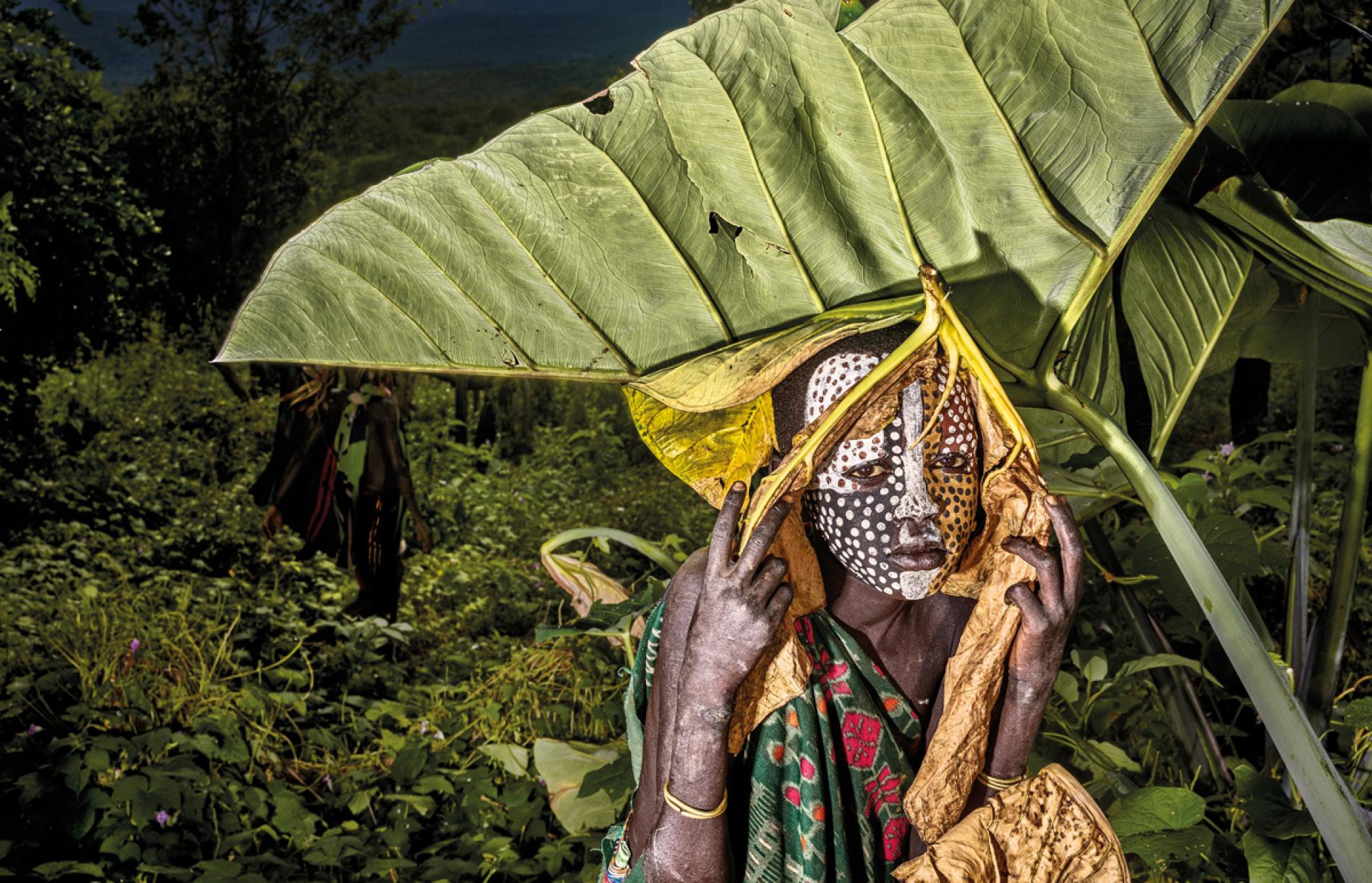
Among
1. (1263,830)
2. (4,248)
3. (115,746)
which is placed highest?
(4,248)

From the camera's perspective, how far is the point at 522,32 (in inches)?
205

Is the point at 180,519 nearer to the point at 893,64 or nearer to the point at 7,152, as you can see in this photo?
the point at 7,152

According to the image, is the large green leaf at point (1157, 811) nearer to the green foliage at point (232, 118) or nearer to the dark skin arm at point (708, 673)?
the dark skin arm at point (708, 673)

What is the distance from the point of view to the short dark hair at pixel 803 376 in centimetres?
66

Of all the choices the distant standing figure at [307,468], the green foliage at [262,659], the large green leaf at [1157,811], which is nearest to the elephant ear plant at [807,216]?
the large green leaf at [1157,811]

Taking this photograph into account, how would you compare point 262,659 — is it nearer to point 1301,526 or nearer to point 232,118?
point 232,118

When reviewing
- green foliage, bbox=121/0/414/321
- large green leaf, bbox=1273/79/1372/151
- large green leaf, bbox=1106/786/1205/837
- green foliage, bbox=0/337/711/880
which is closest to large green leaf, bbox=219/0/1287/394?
large green leaf, bbox=1273/79/1372/151

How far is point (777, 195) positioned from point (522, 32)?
5.08m

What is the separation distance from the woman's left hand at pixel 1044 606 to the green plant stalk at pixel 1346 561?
0.57 m

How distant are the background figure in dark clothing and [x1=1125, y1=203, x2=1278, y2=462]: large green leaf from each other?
196cm

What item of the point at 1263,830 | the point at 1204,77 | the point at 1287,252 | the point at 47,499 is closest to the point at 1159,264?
the point at 1287,252

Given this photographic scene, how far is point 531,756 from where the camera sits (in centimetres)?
208

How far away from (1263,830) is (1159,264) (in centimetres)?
59

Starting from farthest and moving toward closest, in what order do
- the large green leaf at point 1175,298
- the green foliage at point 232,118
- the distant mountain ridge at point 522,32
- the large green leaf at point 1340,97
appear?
1. the distant mountain ridge at point 522,32
2. the green foliage at point 232,118
3. the large green leaf at point 1340,97
4. the large green leaf at point 1175,298
